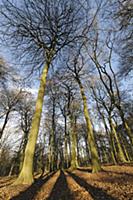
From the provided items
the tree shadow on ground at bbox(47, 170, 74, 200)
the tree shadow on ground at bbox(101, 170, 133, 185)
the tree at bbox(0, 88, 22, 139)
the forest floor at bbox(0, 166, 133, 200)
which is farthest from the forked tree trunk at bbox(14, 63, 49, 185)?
the tree at bbox(0, 88, 22, 139)

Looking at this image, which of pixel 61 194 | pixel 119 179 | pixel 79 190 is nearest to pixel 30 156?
pixel 61 194

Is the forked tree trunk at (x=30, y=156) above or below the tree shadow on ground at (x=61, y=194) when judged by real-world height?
above

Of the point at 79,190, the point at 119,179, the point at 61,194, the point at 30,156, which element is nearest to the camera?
the point at 61,194

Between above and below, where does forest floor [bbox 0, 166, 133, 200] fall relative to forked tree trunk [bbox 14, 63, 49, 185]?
below

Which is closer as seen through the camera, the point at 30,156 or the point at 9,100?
the point at 30,156

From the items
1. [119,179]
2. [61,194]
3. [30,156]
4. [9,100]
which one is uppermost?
[9,100]

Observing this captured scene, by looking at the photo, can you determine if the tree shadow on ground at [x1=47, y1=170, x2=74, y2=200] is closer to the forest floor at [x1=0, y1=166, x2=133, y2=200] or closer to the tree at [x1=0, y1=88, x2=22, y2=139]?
the forest floor at [x1=0, y1=166, x2=133, y2=200]

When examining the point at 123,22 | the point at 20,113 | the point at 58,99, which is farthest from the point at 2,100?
the point at 123,22

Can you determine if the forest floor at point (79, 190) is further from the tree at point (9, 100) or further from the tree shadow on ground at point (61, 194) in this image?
the tree at point (9, 100)

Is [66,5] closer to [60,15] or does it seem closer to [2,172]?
[60,15]

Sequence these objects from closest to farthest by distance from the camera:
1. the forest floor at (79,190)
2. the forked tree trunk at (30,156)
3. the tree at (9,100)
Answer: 1. the forest floor at (79,190)
2. the forked tree trunk at (30,156)
3. the tree at (9,100)

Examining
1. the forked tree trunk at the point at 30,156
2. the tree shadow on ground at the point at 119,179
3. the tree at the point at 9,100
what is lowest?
the tree shadow on ground at the point at 119,179

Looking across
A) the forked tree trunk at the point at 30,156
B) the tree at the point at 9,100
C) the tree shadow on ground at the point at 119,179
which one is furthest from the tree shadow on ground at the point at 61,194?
the tree at the point at 9,100

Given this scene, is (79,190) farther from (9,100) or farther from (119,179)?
(9,100)
